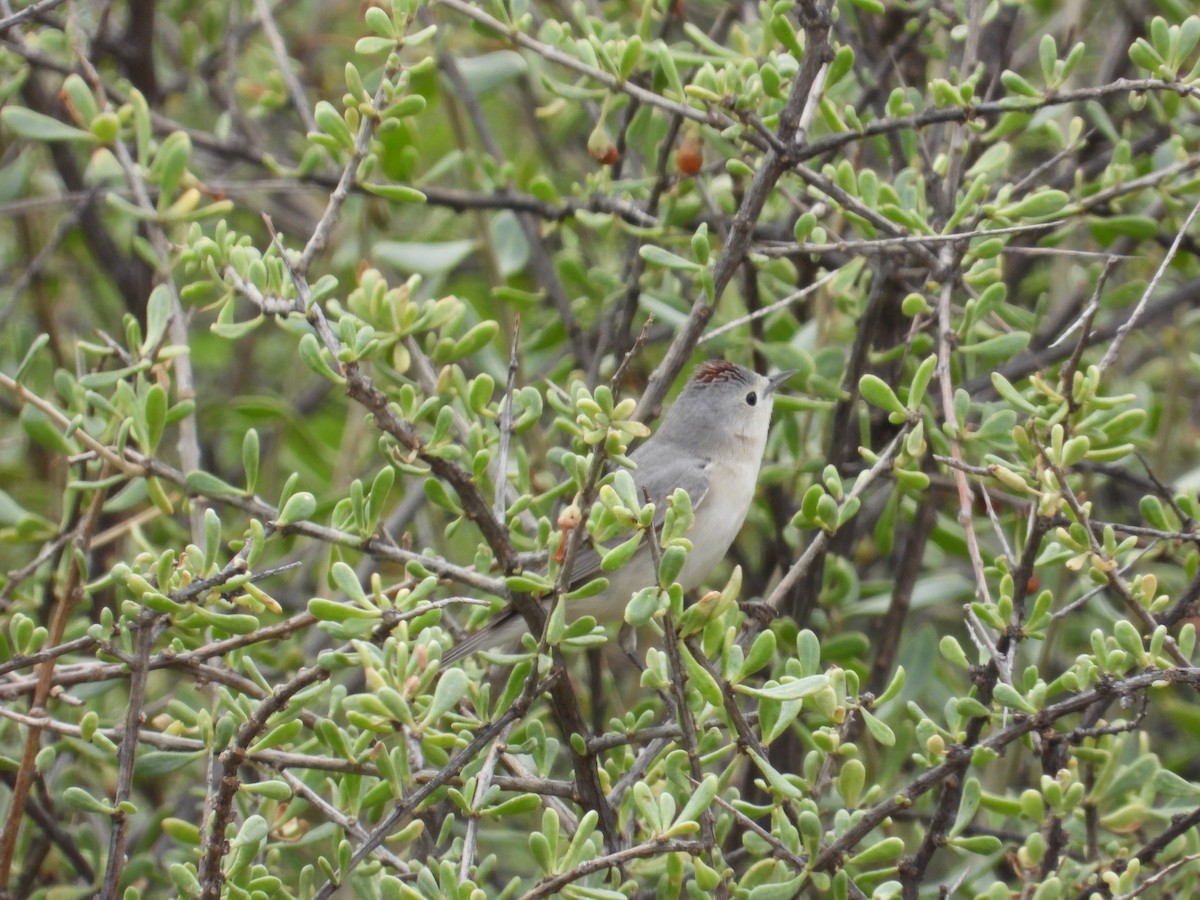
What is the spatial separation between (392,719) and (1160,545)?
176 centimetres

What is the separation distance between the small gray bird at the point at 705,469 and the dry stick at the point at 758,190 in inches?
30.1

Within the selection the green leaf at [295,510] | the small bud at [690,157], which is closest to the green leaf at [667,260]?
the small bud at [690,157]

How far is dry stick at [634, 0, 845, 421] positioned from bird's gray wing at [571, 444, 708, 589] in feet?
2.45

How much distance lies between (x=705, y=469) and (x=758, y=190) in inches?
47.6

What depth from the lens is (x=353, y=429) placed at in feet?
14.2

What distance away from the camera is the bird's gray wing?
3566 mm

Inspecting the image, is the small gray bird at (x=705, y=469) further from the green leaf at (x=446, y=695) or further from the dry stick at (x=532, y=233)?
the green leaf at (x=446, y=695)

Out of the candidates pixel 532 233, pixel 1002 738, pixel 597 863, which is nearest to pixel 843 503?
pixel 1002 738

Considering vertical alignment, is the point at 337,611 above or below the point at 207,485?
above

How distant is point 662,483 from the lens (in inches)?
147

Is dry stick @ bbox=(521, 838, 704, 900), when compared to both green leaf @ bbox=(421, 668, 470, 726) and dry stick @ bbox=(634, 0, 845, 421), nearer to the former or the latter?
green leaf @ bbox=(421, 668, 470, 726)

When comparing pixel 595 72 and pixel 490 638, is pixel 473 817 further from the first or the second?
pixel 595 72

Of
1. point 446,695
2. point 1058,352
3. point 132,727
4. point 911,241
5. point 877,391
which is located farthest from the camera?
point 1058,352

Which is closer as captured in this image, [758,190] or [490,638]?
[758,190]
